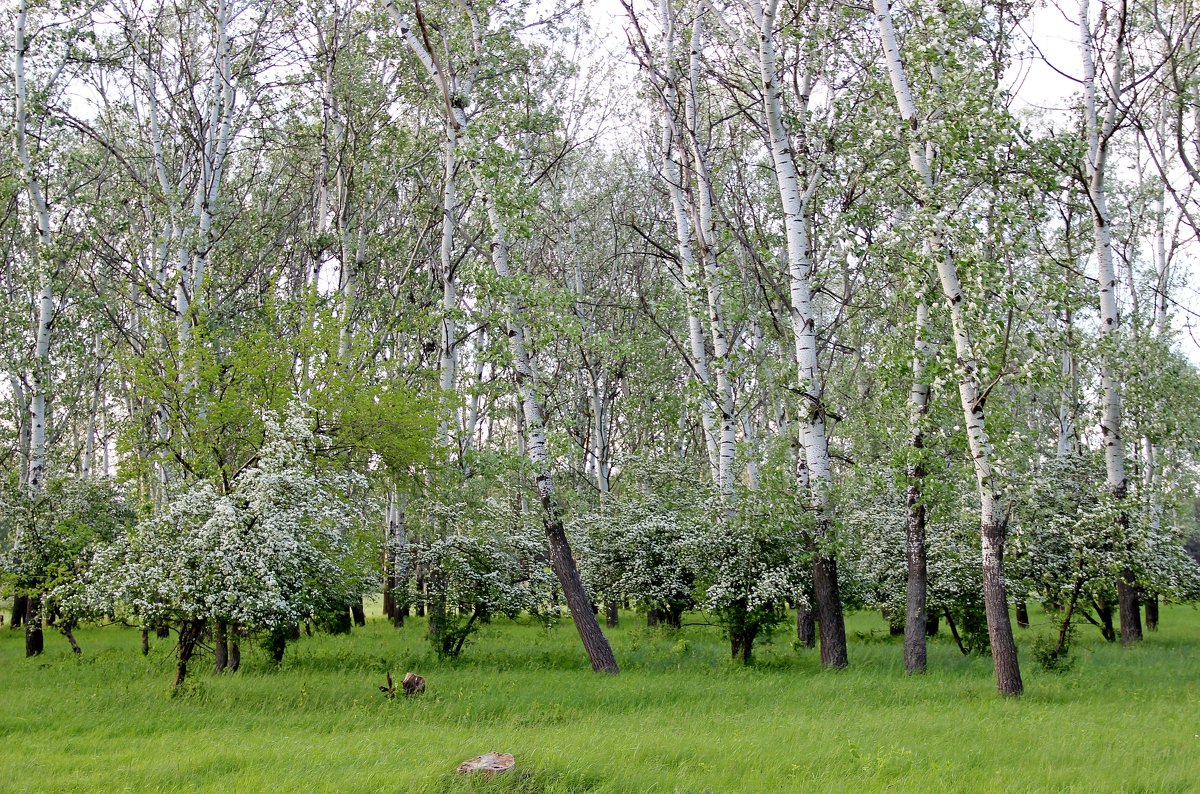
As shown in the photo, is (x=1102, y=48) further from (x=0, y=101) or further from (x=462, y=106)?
(x=0, y=101)

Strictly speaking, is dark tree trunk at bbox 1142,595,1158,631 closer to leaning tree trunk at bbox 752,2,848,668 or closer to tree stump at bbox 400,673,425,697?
leaning tree trunk at bbox 752,2,848,668

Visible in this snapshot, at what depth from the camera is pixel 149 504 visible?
13305mm

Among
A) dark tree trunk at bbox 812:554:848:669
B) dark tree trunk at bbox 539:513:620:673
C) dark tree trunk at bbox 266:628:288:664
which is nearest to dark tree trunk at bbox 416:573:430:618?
dark tree trunk at bbox 266:628:288:664

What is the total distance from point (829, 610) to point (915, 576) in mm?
1460

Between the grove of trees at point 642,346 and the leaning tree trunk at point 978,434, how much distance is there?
6 cm

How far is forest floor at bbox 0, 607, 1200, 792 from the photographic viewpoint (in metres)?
7.84

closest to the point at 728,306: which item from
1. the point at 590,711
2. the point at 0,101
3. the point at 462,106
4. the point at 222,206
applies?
the point at 462,106

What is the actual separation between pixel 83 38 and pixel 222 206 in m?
5.38

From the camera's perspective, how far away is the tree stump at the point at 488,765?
7.63 m

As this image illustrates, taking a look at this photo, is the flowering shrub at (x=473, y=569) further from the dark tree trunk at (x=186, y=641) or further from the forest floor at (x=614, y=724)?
the dark tree trunk at (x=186, y=641)

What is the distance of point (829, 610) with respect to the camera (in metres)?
14.3

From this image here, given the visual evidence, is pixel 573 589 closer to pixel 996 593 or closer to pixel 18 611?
pixel 996 593

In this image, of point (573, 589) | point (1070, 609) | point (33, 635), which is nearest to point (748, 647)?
point (573, 589)

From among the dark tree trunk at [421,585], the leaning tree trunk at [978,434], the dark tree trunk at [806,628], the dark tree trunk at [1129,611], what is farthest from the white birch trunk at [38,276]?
the dark tree trunk at [1129,611]
